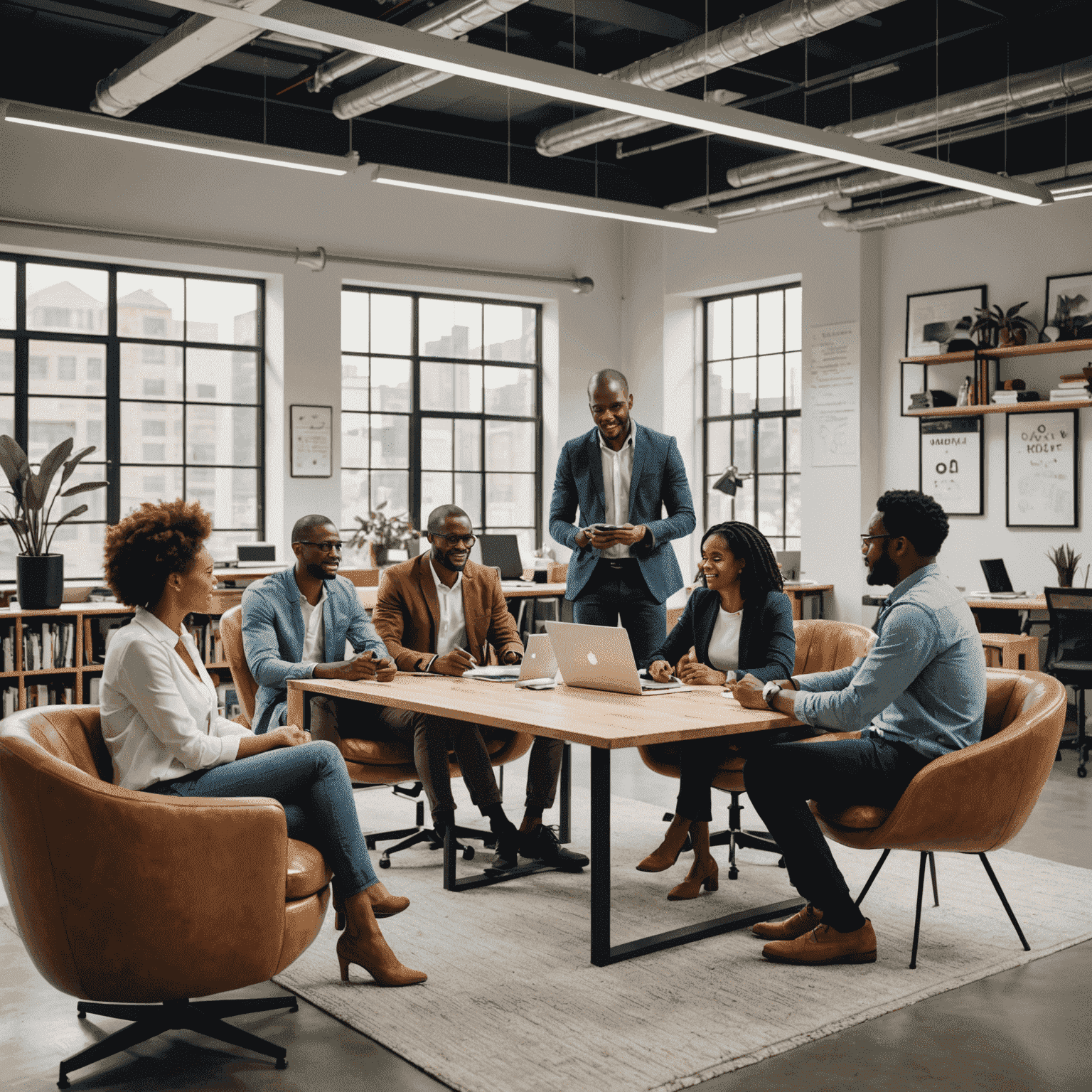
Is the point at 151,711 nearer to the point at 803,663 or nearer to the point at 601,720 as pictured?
the point at 601,720

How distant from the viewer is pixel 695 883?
12.8 feet

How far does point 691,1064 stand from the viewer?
8.75 ft

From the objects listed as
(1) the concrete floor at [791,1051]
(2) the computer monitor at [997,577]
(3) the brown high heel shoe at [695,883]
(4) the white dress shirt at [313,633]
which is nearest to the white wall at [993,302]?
(2) the computer monitor at [997,577]

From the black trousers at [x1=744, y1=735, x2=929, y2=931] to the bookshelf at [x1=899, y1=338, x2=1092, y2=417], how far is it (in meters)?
5.19

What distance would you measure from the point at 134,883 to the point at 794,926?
189cm

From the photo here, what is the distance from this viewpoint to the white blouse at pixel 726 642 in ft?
13.3

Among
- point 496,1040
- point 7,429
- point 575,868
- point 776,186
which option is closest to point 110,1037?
point 496,1040

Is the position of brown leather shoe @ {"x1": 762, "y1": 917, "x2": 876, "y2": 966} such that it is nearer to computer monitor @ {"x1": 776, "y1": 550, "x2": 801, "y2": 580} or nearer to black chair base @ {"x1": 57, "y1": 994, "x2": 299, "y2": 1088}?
black chair base @ {"x1": 57, "y1": 994, "x2": 299, "y2": 1088}

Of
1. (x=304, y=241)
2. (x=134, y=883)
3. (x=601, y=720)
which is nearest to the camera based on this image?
(x=134, y=883)

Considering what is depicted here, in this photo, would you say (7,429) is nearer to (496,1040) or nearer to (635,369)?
(635,369)

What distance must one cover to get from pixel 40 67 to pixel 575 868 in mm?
6013

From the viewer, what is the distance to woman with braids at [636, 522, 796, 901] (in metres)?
3.88

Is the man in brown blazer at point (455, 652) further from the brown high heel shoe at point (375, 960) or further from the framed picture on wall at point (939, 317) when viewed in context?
the framed picture on wall at point (939, 317)

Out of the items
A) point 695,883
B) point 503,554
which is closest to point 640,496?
point 695,883
